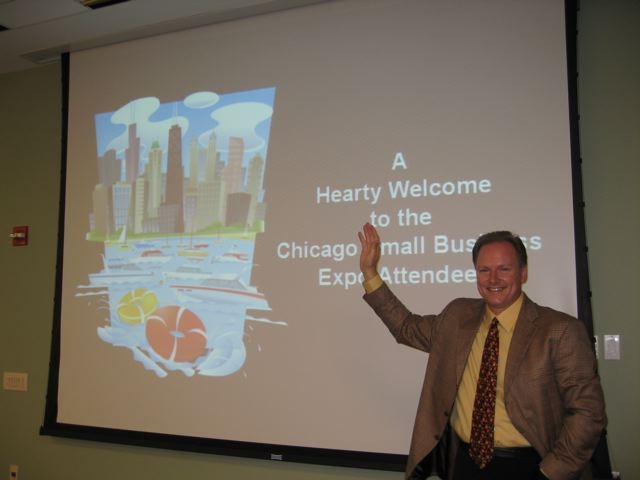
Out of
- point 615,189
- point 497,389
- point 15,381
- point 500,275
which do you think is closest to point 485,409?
point 497,389

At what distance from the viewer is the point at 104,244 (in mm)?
3457

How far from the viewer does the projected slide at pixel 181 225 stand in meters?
3.11

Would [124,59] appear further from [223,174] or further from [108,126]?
[223,174]

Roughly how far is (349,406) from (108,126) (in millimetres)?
2223

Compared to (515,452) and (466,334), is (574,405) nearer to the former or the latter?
(515,452)

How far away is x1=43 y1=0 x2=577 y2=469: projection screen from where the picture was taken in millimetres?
2670

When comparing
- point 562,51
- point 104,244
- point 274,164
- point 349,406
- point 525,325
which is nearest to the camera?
point 525,325

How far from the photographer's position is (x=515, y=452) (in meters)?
1.88

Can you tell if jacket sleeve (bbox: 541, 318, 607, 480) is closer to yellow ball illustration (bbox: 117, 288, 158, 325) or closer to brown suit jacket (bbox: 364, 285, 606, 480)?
brown suit jacket (bbox: 364, 285, 606, 480)

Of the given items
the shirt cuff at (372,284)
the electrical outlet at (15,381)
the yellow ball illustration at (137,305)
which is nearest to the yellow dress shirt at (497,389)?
the shirt cuff at (372,284)

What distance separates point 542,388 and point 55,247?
3.12 m

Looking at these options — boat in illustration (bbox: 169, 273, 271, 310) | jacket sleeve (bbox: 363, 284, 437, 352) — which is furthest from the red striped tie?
boat in illustration (bbox: 169, 273, 271, 310)

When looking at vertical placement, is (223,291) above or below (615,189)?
below

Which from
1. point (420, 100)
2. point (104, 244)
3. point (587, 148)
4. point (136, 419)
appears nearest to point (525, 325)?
point (587, 148)
